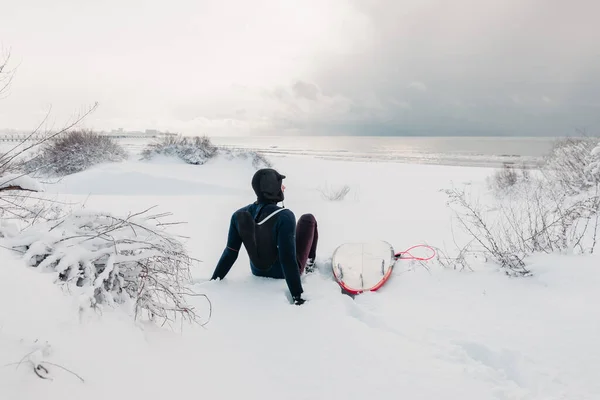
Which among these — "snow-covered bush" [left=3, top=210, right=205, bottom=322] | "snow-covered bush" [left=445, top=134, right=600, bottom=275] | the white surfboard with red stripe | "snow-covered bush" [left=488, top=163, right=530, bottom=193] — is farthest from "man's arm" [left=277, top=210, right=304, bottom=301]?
"snow-covered bush" [left=488, top=163, right=530, bottom=193]

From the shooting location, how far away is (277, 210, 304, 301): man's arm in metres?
3.43

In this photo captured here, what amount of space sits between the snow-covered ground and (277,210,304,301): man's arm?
0.60ft

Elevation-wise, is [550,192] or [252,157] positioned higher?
[252,157]

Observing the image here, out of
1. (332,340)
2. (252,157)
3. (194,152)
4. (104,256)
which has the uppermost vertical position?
(194,152)

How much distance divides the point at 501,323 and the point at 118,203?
9.52m

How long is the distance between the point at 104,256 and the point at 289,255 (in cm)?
162

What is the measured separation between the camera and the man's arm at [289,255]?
3430 millimetres

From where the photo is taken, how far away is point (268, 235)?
11.8 ft

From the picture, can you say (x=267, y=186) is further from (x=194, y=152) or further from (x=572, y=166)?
(x=194, y=152)

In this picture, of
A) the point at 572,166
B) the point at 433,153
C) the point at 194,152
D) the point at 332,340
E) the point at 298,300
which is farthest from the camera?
the point at 433,153

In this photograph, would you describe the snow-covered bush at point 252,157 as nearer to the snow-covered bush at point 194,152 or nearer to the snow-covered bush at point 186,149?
the snow-covered bush at point 194,152

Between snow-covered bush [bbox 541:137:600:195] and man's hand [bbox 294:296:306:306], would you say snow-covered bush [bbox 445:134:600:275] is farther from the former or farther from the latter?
man's hand [bbox 294:296:306:306]

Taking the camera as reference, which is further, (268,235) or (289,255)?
(268,235)

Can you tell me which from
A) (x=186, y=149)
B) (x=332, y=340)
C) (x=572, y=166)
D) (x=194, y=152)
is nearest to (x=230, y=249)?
(x=332, y=340)
